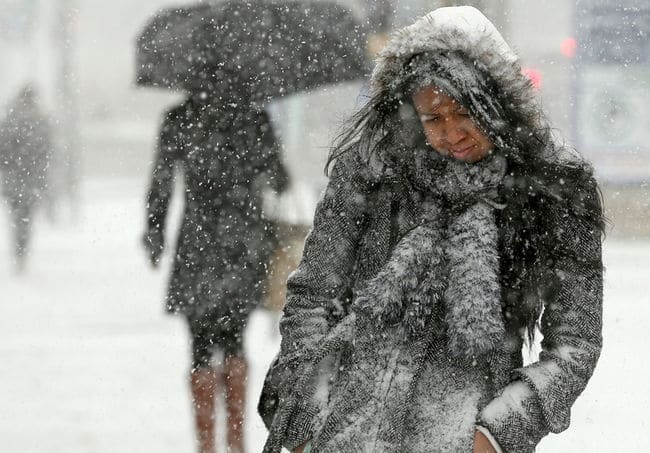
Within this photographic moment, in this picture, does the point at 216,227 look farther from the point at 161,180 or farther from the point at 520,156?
the point at 520,156

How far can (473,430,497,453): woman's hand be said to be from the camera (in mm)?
1939

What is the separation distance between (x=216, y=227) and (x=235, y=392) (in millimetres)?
610

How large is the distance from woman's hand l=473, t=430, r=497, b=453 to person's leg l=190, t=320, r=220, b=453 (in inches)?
91.6

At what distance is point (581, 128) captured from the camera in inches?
473

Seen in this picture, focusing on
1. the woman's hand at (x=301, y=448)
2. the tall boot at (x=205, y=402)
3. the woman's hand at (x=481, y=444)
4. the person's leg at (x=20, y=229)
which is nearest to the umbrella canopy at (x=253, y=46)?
the tall boot at (x=205, y=402)

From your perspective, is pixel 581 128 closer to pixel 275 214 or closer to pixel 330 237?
pixel 275 214

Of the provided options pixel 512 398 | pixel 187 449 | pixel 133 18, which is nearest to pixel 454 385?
pixel 512 398

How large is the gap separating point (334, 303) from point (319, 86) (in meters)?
3.36

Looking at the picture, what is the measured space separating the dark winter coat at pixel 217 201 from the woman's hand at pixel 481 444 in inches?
90.2

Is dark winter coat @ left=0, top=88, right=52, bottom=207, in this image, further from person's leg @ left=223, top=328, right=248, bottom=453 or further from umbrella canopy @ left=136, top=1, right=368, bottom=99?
person's leg @ left=223, top=328, right=248, bottom=453

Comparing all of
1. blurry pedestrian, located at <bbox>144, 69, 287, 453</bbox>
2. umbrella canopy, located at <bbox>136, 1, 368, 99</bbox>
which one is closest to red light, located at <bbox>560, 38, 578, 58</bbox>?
umbrella canopy, located at <bbox>136, 1, 368, 99</bbox>

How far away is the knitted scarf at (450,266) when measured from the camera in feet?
6.48

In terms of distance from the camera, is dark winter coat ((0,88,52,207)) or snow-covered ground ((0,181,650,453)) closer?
snow-covered ground ((0,181,650,453))

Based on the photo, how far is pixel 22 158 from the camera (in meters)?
11.1
